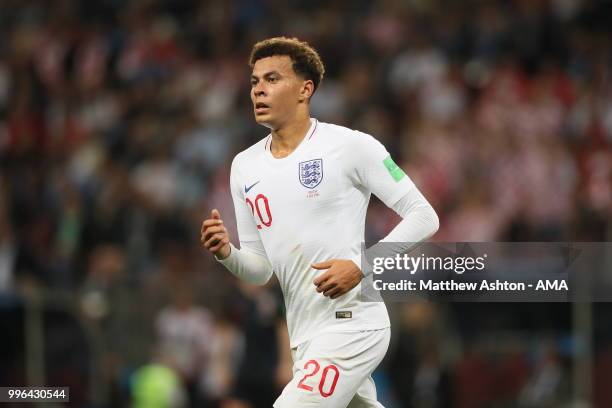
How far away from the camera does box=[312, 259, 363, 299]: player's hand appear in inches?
231

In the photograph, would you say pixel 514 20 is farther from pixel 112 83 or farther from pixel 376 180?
pixel 376 180

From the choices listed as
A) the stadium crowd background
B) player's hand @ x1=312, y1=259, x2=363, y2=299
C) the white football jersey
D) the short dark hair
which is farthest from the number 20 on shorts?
the stadium crowd background

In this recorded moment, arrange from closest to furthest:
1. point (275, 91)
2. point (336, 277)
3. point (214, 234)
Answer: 1. point (336, 277)
2. point (214, 234)
3. point (275, 91)

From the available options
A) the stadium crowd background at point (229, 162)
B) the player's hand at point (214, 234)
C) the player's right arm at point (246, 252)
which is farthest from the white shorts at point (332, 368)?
the stadium crowd background at point (229, 162)

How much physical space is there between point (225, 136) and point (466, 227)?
133 inches

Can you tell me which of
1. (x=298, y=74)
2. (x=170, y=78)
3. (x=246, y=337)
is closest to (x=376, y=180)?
(x=298, y=74)

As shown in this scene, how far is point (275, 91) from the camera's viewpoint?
6496 mm

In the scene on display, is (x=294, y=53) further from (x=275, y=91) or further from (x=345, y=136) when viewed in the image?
(x=345, y=136)

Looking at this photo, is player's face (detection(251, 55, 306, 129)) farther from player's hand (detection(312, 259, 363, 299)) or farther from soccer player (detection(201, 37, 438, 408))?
player's hand (detection(312, 259, 363, 299))

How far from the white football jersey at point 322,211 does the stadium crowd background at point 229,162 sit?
2500 millimetres

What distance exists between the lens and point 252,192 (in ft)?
21.4

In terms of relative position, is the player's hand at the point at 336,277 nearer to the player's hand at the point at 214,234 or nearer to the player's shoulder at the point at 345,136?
the player's hand at the point at 214,234

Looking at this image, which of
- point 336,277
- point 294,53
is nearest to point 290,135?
point 294,53

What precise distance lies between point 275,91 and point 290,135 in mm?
243
